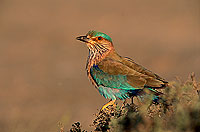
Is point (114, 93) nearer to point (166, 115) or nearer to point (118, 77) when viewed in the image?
→ point (118, 77)

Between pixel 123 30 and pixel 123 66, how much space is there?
14.8 m

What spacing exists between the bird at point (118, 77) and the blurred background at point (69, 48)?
0.66 m

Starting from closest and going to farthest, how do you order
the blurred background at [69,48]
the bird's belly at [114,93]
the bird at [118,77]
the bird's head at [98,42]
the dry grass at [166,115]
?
the dry grass at [166,115]
the bird at [118,77]
the bird's belly at [114,93]
the bird's head at [98,42]
the blurred background at [69,48]

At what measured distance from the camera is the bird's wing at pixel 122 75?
506 cm

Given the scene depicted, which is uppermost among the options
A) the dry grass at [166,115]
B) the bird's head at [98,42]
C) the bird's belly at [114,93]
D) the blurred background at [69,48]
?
the blurred background at [69,48]

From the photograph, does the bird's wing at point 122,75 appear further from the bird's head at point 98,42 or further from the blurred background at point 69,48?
the blurred background at point 69,48

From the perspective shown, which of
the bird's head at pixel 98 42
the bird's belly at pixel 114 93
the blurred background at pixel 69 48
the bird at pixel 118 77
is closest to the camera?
the bird at pixel 118 77

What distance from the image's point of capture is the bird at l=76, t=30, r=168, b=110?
16.4ft

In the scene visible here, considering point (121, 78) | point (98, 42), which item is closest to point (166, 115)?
point (121, 78)

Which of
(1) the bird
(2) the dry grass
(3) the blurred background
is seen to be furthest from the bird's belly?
(2) the dry grass

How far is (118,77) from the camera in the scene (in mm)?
5320

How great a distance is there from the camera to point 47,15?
71.1 feet

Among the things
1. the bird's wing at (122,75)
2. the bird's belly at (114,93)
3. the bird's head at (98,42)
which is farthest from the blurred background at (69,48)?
the bird's head at (98,42)

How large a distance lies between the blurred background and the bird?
0.66 meters
